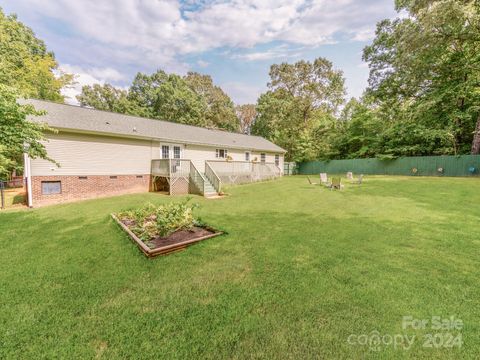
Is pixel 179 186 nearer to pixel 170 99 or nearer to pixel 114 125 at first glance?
pixel 114 125

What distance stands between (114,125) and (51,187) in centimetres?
456

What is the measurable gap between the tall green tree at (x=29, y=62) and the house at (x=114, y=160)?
12880 millimetres

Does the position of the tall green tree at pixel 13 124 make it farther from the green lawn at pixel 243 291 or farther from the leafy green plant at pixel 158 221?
the leafy green plant at pixel 158 221

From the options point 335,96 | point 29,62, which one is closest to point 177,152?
point 29,62

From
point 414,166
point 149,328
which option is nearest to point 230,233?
point 149,328

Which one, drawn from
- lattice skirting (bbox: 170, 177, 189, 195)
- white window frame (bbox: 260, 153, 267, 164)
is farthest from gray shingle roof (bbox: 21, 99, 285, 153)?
white window frame (bbox: 260, 153, 267, 164)

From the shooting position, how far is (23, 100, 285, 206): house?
373 inches

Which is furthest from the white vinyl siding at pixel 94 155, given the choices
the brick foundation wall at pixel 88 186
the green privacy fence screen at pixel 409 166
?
the green privacy fence screen at pixel 409 166

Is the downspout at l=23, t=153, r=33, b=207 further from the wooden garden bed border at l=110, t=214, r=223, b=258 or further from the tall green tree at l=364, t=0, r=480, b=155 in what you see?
the tall green tree at l=364, t=0, r=480, b=155

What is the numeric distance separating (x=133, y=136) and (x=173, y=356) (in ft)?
38.8

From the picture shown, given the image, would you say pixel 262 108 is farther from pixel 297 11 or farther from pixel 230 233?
pixel 230 233

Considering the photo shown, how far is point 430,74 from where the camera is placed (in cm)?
1563

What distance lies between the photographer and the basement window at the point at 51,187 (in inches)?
365

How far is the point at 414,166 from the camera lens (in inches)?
729
